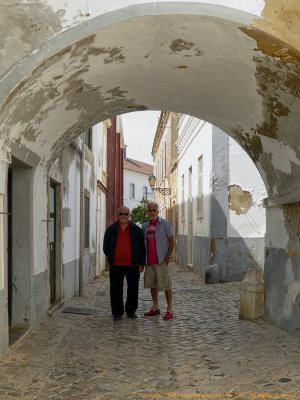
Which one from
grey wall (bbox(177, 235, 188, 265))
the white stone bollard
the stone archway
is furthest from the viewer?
grey wall (bbox(177, 235, 188, 265))

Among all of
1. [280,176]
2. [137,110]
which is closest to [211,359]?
[280,176]

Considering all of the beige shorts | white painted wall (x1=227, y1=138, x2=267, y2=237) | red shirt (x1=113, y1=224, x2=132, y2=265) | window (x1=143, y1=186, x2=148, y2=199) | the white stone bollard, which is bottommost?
the white stone bollard

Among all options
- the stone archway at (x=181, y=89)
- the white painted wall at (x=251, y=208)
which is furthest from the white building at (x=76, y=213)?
the white painted wall at (x=251, y=208)

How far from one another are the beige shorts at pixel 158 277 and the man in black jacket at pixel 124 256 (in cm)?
17

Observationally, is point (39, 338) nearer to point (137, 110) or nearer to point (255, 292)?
point (255, 292)

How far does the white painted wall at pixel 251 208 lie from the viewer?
11750 millimetres

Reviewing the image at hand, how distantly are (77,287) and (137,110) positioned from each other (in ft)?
13.0

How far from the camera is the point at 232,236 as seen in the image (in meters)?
11.8

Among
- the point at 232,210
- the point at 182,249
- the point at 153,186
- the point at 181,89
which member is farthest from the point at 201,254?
the point at 153,186

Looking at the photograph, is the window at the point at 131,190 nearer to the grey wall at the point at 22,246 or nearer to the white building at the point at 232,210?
the white building at the point at 232,210

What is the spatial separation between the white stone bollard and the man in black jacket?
152 centimetres

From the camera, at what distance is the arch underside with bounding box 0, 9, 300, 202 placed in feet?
13.3

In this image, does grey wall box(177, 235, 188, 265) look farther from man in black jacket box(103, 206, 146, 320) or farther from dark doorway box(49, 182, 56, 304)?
man in black jacket box(103, 206, 146, 320)

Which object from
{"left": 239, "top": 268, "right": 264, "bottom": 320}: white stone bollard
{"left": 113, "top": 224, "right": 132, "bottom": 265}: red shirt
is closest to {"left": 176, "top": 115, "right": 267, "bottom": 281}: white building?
{"left": 239, "top": 268, "right": 264, "bottom": 320}: white stone bollard
